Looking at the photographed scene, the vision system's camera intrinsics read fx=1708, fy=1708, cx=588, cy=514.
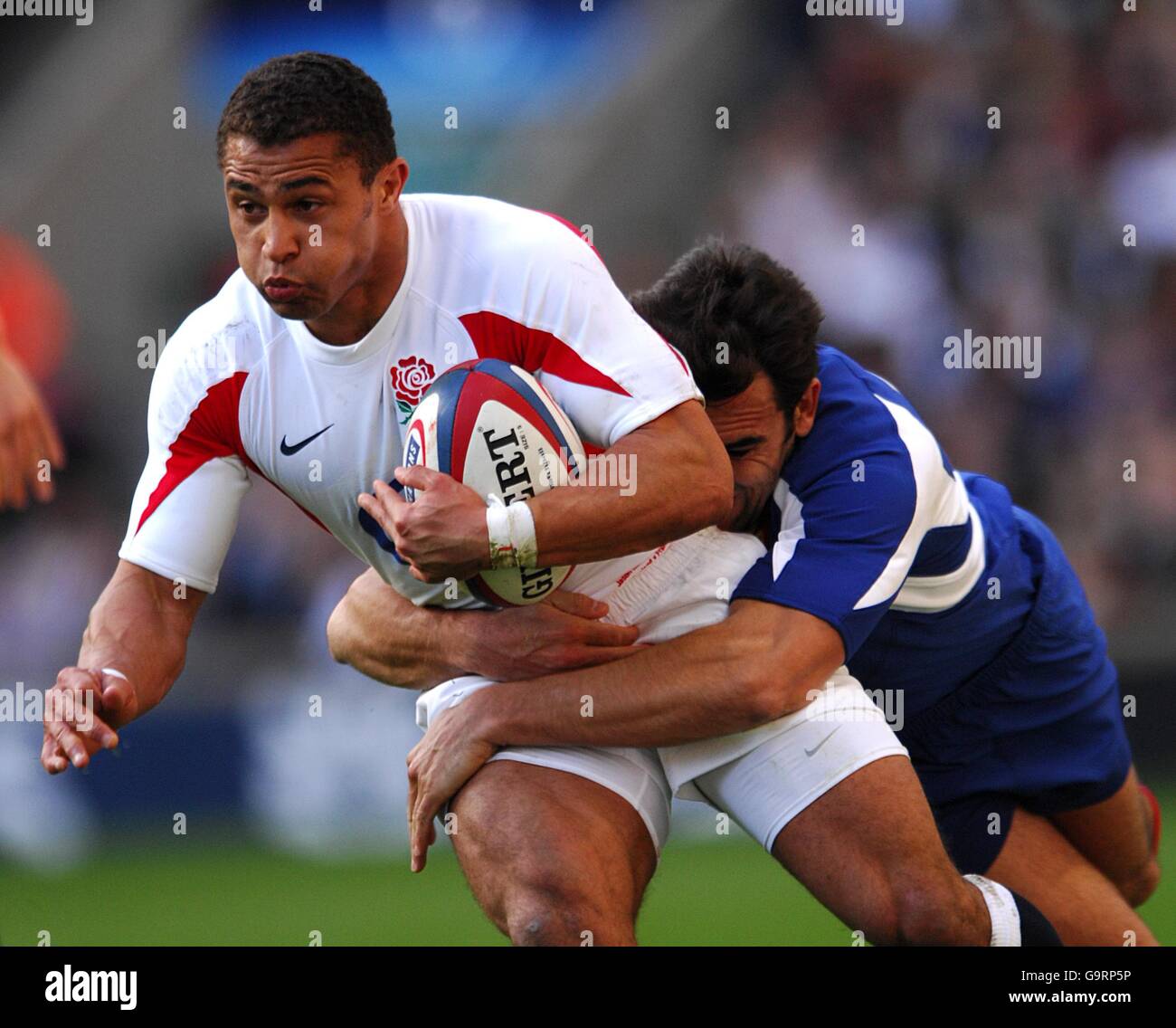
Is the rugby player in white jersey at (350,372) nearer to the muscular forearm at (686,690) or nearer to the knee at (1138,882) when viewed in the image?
the muscular forearm at (686,690)

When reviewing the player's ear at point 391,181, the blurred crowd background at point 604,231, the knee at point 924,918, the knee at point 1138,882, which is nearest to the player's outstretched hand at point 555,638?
the knee at point 924,918

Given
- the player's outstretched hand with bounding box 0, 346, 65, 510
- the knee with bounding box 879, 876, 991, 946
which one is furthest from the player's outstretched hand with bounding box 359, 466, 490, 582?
the player's outstretched hand with bounding box 0, 346, 65, 510

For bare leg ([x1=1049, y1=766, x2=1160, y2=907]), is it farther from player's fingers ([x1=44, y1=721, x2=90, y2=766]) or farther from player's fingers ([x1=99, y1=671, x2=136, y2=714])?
player's fingers ([x1=44, y1=721, x2=90, y2=766])

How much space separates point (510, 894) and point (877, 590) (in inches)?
40.1

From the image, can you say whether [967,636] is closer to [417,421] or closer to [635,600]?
[635,600]

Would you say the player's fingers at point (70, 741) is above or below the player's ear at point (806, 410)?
below

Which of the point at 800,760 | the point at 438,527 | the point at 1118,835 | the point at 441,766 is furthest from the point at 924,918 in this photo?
the point at 1118,835

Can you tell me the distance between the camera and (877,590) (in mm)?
3697

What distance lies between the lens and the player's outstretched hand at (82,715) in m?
3.13

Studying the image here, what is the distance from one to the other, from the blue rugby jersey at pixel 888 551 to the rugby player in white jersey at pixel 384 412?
0.57ft

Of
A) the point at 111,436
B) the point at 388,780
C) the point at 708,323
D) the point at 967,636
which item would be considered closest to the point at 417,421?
the point at 708,323

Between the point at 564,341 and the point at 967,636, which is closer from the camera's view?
the point at 564,341

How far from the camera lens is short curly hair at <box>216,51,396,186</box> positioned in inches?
128

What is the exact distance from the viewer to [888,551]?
12.2ft
